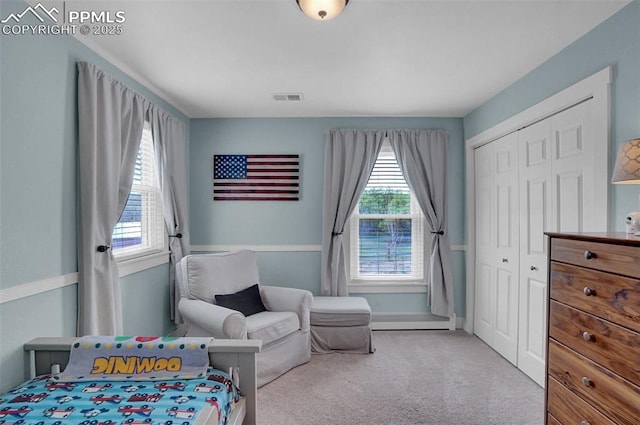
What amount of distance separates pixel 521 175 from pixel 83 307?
11.0ft

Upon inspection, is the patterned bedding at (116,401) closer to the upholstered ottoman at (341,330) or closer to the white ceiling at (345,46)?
the upholstered ottoman at (341,330)

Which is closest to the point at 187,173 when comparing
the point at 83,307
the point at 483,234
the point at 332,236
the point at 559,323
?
the point at 332,236

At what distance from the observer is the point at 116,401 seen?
1499 mm

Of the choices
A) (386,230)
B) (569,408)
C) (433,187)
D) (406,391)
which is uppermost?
(433,187)

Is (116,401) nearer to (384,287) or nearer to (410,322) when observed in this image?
(384,287)

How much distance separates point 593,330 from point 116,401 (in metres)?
2.07

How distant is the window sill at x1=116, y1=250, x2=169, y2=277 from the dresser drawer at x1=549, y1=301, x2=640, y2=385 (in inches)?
112

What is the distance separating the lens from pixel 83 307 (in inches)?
82.1

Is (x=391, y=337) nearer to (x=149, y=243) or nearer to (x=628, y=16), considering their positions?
(x=149, y=243)

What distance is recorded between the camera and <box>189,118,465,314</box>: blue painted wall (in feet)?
12.9

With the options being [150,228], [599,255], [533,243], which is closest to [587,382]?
[599,255]

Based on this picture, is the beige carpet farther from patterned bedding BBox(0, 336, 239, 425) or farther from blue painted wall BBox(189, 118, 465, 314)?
blue painted wall BBox(189, 118, 465, 314)

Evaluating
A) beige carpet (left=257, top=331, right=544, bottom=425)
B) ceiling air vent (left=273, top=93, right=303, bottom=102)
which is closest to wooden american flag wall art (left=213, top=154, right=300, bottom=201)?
ceiling air vent (left=273, top=93, right=303, bottom=102)

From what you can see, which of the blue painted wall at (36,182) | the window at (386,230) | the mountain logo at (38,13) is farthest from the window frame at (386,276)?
the mountain logo at (38,13)
